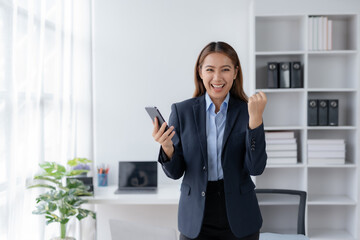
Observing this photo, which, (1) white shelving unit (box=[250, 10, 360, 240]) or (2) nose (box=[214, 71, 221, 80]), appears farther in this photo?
(1) white shelving unit (box=[250, 10, 360, 240])

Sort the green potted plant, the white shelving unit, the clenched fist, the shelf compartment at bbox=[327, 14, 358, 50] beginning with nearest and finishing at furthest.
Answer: the clenched fist < the green potted plant < the white shelving unit < the shelf compartment at bbox=[327, 14, 358, 50]

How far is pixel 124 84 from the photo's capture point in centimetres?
366

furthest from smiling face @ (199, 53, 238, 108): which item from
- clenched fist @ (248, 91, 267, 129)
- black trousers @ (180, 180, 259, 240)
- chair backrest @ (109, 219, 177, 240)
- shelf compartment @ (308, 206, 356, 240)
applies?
shelf compartment @ (308, 206, 356, 240)

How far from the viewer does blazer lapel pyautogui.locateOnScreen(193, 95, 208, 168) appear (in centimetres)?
168

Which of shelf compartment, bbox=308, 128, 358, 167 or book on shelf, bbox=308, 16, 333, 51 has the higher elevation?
book on shelf, bbox=308, 16, 333, 51

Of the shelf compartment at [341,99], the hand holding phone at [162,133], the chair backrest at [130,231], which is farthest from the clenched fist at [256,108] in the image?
the shelf compartment at [341,99]

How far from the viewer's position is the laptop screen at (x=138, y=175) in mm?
3408

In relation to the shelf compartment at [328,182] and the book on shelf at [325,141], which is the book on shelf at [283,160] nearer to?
the book on shelf at [325,141]

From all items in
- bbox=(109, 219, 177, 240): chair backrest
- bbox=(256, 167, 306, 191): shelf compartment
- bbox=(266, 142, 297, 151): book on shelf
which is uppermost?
bbox=(266, 142, 297, 151): book on shelf

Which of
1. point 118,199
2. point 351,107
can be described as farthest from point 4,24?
point 351,107

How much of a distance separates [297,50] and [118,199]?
6.82 ft

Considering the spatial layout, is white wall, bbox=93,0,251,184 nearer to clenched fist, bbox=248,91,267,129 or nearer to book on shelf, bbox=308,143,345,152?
book on shelf, bbox=308,143,345,152

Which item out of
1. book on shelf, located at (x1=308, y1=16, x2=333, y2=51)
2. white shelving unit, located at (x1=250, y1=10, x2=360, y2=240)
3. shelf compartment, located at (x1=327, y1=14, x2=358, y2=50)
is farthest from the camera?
shelf compartment, located at (x1=327, y1=14, x2=358, y2=50)

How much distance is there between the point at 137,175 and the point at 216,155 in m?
1.86
